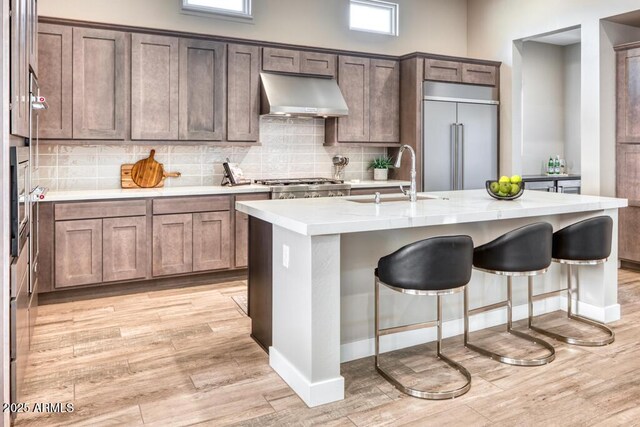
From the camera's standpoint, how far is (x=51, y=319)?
379 cm

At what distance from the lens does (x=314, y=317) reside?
2484mm

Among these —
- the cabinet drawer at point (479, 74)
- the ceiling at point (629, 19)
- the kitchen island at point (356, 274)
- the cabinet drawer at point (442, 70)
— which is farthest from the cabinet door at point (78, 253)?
the ceiling at point (629, 19)

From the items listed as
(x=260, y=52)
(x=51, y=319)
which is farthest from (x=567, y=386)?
(x=260, y=52)

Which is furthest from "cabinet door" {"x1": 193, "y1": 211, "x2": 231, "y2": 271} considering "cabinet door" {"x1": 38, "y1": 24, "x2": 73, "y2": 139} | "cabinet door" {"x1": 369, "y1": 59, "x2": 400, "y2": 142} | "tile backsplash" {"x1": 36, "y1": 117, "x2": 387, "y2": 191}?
"cabinet door" {"x1": 369, "y1": 59, "x2": 400, "y2": 142}

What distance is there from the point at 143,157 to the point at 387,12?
3398 millimetres

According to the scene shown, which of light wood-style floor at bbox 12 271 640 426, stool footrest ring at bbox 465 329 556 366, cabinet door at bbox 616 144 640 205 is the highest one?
cabinet door at bbox 616 144 640 205

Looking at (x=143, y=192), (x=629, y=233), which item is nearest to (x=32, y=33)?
(x=143, y=192)

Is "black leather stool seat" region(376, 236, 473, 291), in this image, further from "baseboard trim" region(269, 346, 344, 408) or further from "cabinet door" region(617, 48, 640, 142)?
"cabinet door" region(617, 48, 640, 142)

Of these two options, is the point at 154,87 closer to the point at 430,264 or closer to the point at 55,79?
the point at 55,79

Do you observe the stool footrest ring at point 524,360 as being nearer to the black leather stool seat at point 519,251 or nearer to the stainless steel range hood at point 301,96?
the black leather stool seat at point 519,251

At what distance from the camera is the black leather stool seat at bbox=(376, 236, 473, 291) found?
2502 mm

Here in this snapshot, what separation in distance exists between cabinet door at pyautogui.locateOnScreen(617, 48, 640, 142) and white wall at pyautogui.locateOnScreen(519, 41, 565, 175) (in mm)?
1806

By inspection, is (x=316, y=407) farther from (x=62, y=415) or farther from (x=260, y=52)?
(x=260, y=52)

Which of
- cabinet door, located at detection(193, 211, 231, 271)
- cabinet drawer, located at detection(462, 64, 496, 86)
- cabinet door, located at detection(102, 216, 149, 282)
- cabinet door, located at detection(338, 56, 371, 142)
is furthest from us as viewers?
cabinet drawer, located at detection(462, 64, 496, 86)
